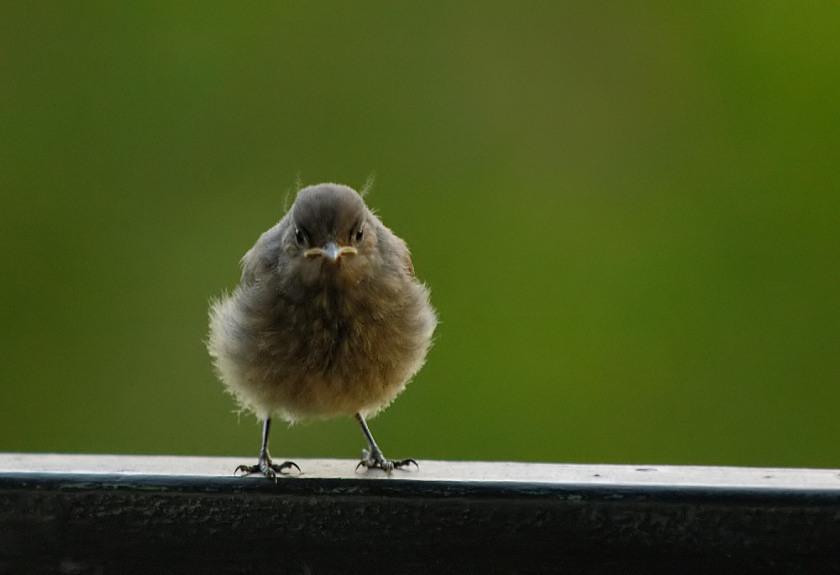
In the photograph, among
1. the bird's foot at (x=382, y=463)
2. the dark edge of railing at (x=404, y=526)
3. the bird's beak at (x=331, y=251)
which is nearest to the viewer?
the dark edge of railing at (x=404, y=526)

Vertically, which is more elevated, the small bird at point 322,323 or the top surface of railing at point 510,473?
the small bird at point 322,323

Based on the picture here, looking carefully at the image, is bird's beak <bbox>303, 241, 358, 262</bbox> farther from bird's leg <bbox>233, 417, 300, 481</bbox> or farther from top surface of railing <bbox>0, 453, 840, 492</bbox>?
top surface of railing <bbox>0, 453, 840, 492</bbox>

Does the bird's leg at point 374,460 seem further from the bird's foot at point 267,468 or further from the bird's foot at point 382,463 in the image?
the bird's foot at point 267,468

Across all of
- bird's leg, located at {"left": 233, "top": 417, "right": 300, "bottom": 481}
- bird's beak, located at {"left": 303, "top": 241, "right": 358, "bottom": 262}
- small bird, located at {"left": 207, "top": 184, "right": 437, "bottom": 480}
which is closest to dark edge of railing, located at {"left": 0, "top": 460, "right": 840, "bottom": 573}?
bird's leg, located at {"left": 233, "top": 417, "right": 300, "bottom": 481}

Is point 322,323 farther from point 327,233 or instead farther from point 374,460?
point 374,460

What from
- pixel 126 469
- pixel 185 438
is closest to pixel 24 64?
pixel 185 438

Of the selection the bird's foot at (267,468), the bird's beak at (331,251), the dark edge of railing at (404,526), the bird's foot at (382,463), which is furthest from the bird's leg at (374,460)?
the bird's beak at (331,251)

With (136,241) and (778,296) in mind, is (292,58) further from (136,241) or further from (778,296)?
(778,296)
